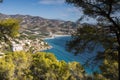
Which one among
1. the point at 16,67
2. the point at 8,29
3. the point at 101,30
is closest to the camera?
the point at 101,30

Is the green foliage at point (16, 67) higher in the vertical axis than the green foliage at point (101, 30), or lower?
lower

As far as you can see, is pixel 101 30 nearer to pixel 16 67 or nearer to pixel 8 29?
pixel 8 29

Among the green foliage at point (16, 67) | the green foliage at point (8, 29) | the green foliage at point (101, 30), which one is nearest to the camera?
the green foliage at point (101, 30)

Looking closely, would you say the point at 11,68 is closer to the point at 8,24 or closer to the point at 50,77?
the point at 50,77

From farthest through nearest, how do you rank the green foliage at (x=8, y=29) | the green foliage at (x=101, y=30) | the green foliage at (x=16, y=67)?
the green foliage at (x=16, y=67), the green foliage at (x=8, y=29), the green foliage at (x=101, y=30)

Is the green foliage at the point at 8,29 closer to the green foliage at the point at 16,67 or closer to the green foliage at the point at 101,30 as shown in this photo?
the green foliage at the point at 101,30

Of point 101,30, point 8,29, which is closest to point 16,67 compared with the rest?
point 8,29

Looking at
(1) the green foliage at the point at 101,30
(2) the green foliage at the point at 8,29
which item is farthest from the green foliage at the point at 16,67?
(1) the green foliage at the point at 101,30

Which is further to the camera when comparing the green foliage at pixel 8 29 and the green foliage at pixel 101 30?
the green foliage at pixel 8 29

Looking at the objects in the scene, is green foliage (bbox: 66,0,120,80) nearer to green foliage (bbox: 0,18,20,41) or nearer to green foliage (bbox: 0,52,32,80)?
green foliage (bbox: 0,18,20,41)

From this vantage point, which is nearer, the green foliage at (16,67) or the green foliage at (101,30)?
the green foliage at (101,30)

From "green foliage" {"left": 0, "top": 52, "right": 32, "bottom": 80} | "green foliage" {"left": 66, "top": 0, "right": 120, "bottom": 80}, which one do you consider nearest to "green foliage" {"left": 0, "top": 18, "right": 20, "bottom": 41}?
"green foliage" {"left": 66, "top": 0, "right": 120, "bottom": 80}
